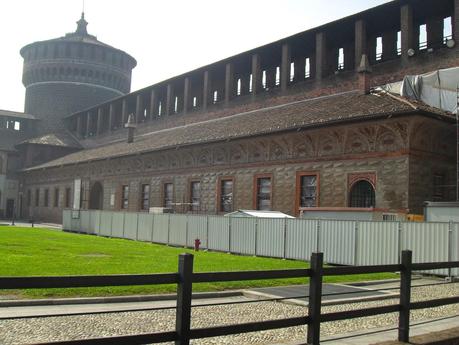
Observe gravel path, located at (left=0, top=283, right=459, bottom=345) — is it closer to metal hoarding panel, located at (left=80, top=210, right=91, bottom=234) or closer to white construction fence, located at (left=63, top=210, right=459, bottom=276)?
white construction fence, located at (left=63, top=210, right=459, bottom=276)

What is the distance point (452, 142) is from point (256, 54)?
16.0 meters

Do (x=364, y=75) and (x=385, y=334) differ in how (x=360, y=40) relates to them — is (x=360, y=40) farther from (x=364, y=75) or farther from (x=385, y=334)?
(x=385, y=334)

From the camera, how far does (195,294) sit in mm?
10102

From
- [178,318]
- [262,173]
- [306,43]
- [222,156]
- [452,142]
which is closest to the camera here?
[178,318]

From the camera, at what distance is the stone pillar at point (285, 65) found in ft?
108

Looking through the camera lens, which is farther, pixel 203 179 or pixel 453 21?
pixel 203 179

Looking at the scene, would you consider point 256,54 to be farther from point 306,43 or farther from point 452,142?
point 452,142

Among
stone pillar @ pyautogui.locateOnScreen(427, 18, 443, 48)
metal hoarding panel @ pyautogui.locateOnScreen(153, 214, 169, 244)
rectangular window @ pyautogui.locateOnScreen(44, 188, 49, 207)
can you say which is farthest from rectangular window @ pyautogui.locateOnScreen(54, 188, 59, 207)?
stone pillar @ pyautogui.locateOnScreen(427, 18, 443, 48)

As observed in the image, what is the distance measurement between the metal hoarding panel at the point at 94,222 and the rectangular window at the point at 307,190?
45.3ft

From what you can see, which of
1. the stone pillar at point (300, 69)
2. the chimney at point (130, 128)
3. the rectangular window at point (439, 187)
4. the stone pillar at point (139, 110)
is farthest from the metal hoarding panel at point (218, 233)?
the stone pillar at point (139, 110)

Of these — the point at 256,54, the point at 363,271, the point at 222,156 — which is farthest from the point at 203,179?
the point at 363,271

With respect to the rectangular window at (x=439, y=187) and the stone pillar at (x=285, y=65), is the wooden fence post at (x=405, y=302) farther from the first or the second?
the stone pillar at (x=285, y=65)

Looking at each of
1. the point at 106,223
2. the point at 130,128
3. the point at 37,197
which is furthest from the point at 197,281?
the point at 37,197

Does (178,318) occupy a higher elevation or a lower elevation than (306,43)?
lower
